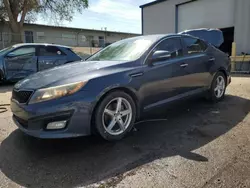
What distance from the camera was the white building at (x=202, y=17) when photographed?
12.7 m

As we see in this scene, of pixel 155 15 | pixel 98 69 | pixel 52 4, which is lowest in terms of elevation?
pixel 98 69

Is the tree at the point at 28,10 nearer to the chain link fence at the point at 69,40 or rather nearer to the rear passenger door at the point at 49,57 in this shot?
the chain link fence at the point at 69,40

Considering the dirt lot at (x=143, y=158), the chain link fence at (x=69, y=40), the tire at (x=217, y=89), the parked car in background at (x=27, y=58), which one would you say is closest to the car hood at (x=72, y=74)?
the dirt lot at (x=143, y=158)

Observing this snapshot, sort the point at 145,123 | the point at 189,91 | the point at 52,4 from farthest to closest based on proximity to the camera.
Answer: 1. the point at 52,4
2. the point at 189,91
3. the point at 145,123

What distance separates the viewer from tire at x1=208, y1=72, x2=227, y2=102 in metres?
4.99

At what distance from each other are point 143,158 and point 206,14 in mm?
13849

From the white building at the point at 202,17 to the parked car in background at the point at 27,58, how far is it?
30.6 ft

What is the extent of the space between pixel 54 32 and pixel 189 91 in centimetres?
2645

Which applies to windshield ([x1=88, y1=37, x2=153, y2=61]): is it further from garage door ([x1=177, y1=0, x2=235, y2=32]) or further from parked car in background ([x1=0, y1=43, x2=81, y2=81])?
garage door ([x1=177, y1=0, x2=235, y2=32])

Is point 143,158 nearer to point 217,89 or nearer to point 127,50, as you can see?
point 127,50

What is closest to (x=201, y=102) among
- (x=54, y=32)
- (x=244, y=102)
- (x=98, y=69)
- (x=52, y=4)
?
(x=244, y=102)

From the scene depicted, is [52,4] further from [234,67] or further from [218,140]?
[218,140]

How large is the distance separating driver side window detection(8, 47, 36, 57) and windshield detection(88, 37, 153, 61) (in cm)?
491

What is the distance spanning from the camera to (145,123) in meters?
3.96
